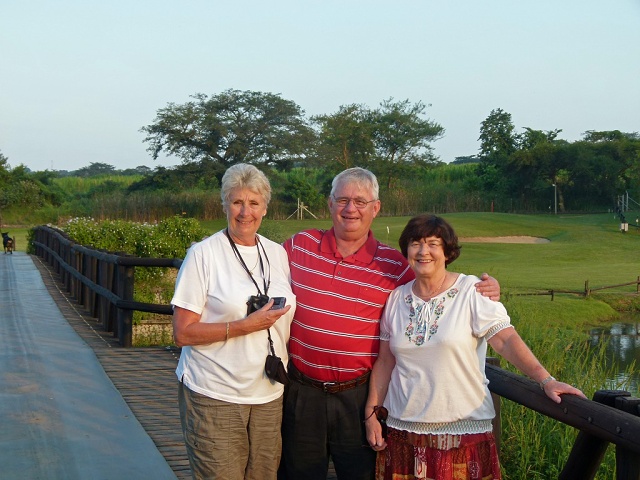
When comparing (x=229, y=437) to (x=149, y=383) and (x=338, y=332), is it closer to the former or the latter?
(x=338, y=332)

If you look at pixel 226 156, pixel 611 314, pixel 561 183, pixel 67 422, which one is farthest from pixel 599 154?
pixel 67 422

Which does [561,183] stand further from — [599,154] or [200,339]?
[200,339]

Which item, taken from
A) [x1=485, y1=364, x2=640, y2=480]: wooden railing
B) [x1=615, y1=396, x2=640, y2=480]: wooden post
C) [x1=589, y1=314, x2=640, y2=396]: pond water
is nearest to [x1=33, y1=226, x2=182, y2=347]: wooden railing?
[x1=485, y1=364, x2=640, y2=480]: wooden railing

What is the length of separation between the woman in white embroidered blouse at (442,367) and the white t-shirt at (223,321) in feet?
1.83

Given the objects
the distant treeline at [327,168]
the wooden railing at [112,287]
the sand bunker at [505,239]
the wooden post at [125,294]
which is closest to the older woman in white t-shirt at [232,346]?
the wooden railing at [112,287]

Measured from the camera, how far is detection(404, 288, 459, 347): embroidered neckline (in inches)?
137

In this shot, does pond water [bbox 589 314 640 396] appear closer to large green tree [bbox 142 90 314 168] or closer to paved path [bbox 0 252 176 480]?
paved path [bbox 0 252 176 480]

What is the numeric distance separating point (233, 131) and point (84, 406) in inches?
2218

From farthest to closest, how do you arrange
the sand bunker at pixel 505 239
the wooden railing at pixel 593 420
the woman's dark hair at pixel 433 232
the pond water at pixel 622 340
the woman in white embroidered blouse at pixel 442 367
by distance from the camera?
the sand bunker at pixel 505 239 < the pond water at pixel 622 340 < the woman's dark hair at pixel 433 232 < the woman in white embroidered blouse at pixel 442 367 < the wooden railing at pixel 593 420

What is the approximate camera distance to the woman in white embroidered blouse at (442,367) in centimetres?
345

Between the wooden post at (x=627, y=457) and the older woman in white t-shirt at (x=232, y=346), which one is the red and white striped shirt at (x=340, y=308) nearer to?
the older woman in white t-shirt at (x=232, y=346)

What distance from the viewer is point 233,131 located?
6200 cm

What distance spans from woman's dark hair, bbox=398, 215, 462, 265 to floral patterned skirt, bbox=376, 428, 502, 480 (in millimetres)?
741

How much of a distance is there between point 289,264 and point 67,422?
296cm
